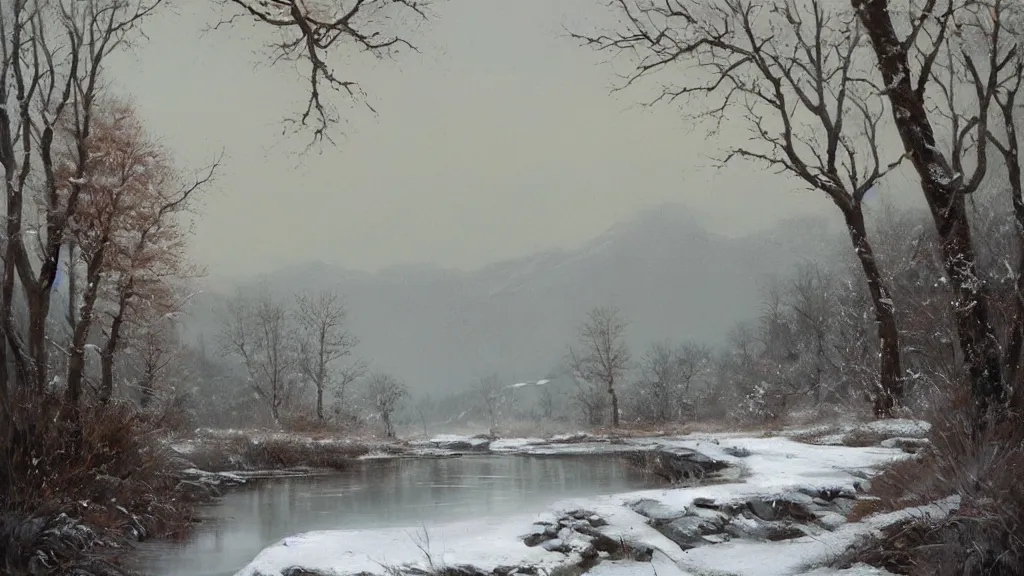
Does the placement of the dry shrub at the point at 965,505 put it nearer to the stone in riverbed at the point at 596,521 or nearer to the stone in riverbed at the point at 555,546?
the stone in riverbed at the point at 555,546

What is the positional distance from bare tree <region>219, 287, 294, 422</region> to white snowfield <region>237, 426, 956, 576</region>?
40.6m

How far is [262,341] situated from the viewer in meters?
Answer: 47.0

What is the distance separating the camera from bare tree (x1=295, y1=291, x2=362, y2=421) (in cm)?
4612

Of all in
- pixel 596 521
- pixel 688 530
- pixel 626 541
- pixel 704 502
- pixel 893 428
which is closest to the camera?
pixel 626 541

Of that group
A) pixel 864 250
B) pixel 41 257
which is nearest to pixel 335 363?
pixel 41 257

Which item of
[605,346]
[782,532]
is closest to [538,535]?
[782,532]

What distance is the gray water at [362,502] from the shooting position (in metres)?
8.79

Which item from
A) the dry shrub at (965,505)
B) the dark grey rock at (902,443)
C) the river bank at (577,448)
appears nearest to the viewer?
the dry shrub at (965,505)

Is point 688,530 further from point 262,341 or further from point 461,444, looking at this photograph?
point 262,341

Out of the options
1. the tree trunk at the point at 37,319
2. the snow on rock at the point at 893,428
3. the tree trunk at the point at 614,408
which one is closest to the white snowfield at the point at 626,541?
the snow on rock at the point at 893,428

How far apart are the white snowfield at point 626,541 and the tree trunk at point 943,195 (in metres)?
2.09

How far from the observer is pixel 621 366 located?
46.9m

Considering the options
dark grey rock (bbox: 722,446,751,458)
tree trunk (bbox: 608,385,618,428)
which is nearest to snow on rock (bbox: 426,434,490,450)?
tree trunk (bbox: 608,385,618,428)

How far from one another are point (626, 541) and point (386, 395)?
154 feet
